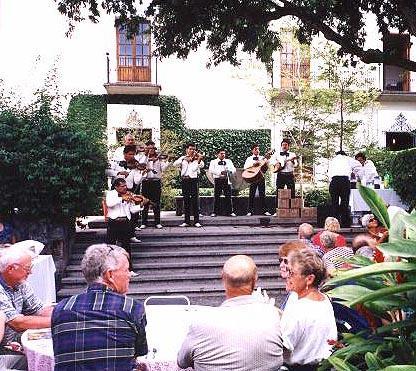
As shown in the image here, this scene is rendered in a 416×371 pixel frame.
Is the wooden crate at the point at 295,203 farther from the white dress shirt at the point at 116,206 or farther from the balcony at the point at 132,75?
the balcony at the point at 132,75

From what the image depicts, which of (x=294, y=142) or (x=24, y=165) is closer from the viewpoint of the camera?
(x=24, y=165)

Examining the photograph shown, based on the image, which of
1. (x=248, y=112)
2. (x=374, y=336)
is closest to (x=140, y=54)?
(x=248, y=112)

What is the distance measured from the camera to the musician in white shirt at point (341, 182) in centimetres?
1324

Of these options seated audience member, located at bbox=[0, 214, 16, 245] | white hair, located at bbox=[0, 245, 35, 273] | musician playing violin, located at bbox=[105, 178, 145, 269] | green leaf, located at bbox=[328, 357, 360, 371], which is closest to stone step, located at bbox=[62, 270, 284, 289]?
musician playing violin, located at bbox=[105, 178, 145, 269]

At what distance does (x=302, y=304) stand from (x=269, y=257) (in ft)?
27.8

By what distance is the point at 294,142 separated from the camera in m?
21.0

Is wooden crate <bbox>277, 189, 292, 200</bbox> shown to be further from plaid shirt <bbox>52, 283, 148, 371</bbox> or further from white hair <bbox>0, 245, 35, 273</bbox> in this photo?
plaid shirt <bbox>52, 283, 148, 371</bbox>

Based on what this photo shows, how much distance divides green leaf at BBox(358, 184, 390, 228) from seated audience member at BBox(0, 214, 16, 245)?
874 cm

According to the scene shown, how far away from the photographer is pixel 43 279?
26.7 ft

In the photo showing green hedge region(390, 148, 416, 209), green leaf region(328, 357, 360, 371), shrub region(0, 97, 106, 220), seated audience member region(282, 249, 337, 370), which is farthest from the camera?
green hedge region(390, 148, 416, 209)

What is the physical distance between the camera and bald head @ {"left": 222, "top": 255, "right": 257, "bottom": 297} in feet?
10.9

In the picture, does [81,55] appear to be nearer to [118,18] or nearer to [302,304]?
[118,18]

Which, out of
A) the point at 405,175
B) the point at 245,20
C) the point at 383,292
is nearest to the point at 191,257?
the point at 245,20

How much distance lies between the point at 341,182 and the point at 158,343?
9.60m
